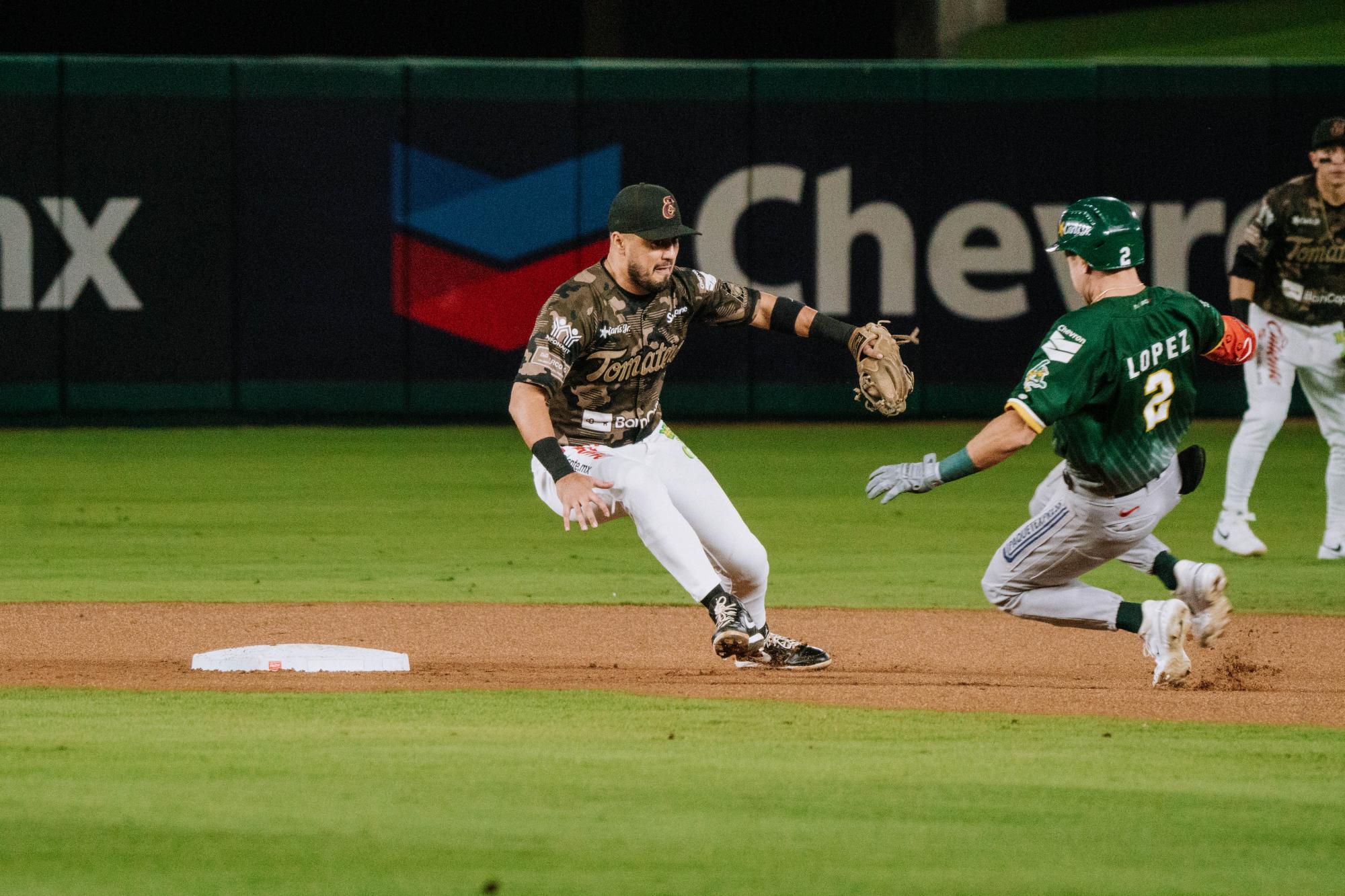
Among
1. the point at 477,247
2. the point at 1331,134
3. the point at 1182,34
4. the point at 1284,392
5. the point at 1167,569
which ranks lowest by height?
the point at 1167,569

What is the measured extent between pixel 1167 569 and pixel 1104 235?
1.18 m

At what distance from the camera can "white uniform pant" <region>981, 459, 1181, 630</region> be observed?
6234 millimetres

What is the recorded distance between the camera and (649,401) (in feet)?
22.2

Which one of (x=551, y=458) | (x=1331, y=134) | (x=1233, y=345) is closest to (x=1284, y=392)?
(x=1331, y=134)

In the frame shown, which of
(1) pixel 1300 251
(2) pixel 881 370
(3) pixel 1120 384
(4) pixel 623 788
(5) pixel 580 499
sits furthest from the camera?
(1) pixel 1300 251

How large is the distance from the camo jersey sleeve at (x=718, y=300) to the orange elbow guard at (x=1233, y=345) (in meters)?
1.63

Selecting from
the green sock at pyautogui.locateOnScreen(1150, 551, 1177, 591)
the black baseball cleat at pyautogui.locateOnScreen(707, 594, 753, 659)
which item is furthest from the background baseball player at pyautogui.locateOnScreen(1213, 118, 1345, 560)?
the black baseball cleat at pyautogui.locateOnScreen(707, 594, 753, 659)

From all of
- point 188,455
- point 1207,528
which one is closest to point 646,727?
point 1207,528

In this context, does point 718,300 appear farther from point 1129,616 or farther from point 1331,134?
point 1331,134

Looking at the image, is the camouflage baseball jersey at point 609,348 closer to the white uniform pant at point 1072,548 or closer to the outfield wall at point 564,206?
the white uniform pant at point 1072,548

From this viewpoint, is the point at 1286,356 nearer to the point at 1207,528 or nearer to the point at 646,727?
the point at 1207,528

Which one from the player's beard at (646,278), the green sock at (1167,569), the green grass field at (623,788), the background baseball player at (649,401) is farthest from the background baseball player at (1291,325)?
the player's beard at (646,278)

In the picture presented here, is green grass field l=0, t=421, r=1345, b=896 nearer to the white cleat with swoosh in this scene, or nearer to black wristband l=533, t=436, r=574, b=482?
the white cleat with swoosh

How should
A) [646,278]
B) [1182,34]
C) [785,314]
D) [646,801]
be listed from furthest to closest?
[1182,34] → [785,314] → [646,278] → [646,801]
